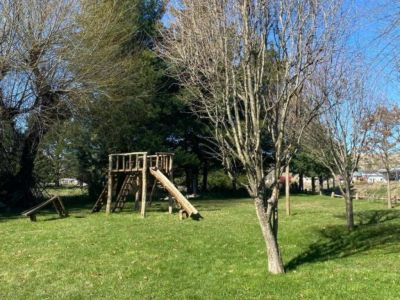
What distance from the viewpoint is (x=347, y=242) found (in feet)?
34.5

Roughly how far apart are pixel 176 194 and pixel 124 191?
3604 mm

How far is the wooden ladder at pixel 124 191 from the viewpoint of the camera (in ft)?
61.5

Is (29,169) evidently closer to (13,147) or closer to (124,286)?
(13,147)

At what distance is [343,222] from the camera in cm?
1432

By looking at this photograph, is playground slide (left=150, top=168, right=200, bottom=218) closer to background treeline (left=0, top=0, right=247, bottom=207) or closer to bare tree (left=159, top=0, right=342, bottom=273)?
background treeline (left=0, top=0, right=247, bottom=207)

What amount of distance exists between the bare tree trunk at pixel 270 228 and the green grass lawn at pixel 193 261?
0.22m

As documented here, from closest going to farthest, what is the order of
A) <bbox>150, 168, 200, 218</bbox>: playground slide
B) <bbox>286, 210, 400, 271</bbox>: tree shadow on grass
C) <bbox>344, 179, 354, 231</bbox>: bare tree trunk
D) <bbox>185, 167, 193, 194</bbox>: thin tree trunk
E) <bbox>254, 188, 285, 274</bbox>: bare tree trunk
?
<bbox>254, 188, 285, 274</bbox>: bare tree trunk, <bbox>286, 210, 400, 271</bbox>: tree shadow on grass, <bbox>344, 179, 354, 231</bbox>: bare tree trunk, <bbox>150, 168, 200, 218</bbox>: playground slide, <bbox>185, 167, 193, 194</bbox>: thin tree trunk

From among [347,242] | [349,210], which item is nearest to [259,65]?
[347,242]

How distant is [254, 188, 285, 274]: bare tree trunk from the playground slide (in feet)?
24.4

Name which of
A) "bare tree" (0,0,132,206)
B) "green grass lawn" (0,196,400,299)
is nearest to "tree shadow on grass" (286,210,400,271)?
"green grass lawn" (0,196,400,299)

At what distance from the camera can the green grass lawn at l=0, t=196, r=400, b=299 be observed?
680 centimetres

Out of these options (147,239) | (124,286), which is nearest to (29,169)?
(147,239)

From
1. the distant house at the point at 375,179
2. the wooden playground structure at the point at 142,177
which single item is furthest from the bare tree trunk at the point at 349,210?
the distant house at the point at 375,179

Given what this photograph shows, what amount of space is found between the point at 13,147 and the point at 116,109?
4713mm
